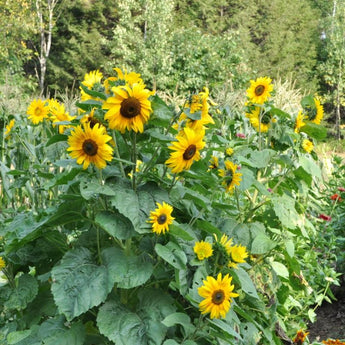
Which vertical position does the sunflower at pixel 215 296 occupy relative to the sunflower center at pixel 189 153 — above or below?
below

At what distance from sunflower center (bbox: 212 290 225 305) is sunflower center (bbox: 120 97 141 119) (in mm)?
541

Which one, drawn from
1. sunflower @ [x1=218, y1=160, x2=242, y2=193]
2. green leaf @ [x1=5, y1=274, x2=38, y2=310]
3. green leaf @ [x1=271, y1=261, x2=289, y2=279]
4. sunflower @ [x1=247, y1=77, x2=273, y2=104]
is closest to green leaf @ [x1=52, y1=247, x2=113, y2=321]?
green leaf @ [x1=5, y1=274, x2=38, y2=310]

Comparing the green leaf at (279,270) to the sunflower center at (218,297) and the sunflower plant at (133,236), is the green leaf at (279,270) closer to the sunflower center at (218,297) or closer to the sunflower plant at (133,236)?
the sunflower plant at (133,236)

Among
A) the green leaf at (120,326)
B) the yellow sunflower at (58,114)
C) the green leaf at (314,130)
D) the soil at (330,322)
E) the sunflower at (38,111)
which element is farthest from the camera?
the soil at (330,322)

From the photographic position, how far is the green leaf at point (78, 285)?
1.41 metres

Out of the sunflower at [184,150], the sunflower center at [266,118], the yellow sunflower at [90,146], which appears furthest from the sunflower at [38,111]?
the sunflower center at [266,118]

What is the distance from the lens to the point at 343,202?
145 inches

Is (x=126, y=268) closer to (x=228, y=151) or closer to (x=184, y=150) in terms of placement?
(x=184, y=150)

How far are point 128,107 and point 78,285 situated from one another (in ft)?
1.78

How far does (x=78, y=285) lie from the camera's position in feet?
4.83

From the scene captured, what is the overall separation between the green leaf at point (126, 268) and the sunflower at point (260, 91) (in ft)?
3.01

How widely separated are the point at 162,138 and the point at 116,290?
548mm

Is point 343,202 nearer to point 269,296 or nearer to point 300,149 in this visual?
point 269,296

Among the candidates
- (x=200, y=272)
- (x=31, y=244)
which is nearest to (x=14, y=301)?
(x=31, y=244)
